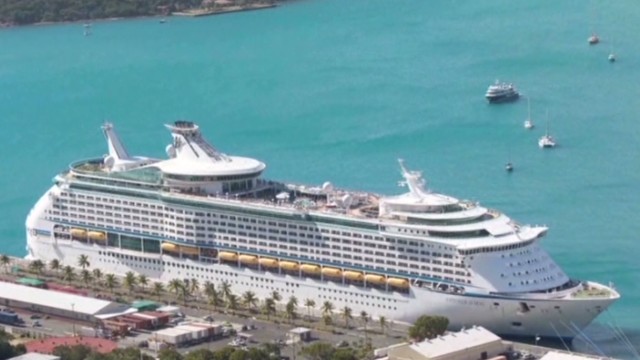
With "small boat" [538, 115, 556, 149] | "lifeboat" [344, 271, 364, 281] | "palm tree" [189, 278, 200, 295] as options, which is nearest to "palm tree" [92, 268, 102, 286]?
"palm tree" [189, 278, 200, 295]

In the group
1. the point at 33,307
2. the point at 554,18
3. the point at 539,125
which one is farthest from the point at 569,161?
the point at 554,18

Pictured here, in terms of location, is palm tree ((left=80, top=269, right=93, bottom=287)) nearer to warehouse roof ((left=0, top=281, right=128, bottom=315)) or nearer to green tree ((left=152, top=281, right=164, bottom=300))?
warehouse roof ((left=0, top=281, right=128, bottom=315))

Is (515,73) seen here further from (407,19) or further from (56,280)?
(56,280)

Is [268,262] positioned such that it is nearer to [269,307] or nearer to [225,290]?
[225,290]

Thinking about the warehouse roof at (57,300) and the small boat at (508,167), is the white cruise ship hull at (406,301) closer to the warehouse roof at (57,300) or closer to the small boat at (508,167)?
the warehouse roof at (57,300)

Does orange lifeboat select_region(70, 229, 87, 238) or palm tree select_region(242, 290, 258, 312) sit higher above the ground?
orange lifeboat select_region(70, 229, 87, 238)

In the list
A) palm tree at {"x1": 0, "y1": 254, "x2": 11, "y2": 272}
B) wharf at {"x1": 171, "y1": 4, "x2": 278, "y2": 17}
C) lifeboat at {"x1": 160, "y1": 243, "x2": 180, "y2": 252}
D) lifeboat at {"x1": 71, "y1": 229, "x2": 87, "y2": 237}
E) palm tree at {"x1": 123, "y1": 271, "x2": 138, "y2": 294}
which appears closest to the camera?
palm tree at {"x1": 123, "y1": 271, "x2": 138, "y2": 294}
